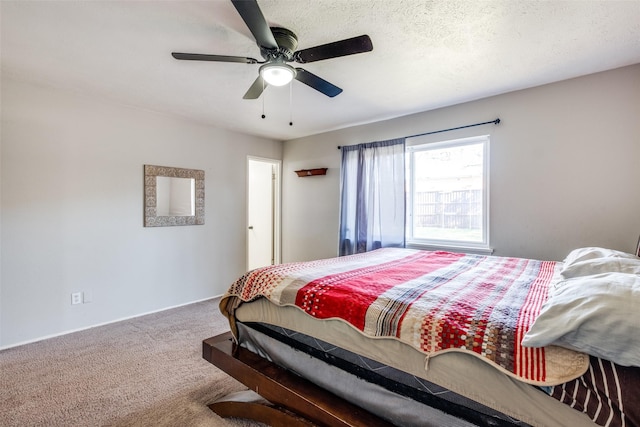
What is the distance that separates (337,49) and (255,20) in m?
0.50

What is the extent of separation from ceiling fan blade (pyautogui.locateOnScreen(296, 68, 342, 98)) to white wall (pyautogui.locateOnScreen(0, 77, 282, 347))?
2336mm

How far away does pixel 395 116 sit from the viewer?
365cm

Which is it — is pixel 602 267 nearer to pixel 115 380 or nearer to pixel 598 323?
pixel 598 323

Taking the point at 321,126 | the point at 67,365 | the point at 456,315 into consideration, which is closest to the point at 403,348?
the point at 456,315

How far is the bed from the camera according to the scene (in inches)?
34.2

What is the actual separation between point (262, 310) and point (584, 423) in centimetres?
138

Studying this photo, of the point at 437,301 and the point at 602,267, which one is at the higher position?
the point at 602,267

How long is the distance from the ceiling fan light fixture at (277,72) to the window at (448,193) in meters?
2.10

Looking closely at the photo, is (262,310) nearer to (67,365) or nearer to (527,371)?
(527,371)

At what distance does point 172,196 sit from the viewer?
3711mm

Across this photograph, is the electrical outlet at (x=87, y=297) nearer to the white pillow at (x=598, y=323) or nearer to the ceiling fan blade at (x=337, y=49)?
the ceiling fan blade at (x=337, y=49)

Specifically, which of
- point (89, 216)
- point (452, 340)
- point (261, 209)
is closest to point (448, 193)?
point (452, 340)

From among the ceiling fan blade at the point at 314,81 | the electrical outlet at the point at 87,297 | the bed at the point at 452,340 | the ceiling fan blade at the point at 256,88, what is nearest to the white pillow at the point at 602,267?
the bed at the point at 452,340

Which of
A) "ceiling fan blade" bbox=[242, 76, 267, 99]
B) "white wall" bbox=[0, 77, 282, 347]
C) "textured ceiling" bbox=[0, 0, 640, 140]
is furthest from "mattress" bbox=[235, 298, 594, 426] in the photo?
"white wall" bbox=[0, 77, 282, 347]
